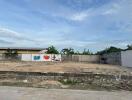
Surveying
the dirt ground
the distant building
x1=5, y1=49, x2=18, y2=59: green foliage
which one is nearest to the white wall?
the dirt ground

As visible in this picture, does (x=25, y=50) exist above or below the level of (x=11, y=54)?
above

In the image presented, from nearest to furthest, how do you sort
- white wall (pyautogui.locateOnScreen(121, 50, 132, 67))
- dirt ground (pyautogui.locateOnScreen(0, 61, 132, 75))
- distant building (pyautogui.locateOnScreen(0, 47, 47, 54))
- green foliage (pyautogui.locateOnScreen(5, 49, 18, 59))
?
dirt ground (pyautogui.locateOnScreen(0, 61, 132, 75)) < white wall (pyautogui.locateOnScreen(121, 50, 132, 67)) < green foliage (pyautogui.locateOnScreen(5, 49, 18, 59)) < distant building (pyautogui.locateOnScreen(0, 47, 47, 54))

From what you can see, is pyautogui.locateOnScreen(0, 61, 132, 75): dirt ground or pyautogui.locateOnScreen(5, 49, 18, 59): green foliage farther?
pyautogui.locateOnScreen(5, 49, 18, 59): green foliage

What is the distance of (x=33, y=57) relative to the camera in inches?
3125

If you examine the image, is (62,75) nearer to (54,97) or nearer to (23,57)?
(54,97)

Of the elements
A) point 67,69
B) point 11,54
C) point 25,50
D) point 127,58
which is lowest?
point 67,69

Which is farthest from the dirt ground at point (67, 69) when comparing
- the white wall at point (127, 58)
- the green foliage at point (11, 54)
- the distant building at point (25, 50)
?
the distant building at point (25, 50)

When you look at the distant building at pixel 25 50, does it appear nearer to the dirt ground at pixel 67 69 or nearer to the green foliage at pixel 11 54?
the green foliage at pixel 11 54

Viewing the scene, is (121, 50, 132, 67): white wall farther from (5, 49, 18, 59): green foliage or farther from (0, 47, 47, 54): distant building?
(0, 47, 47, 54): distant building

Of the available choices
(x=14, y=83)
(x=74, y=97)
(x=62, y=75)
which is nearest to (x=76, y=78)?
(x=62, y=75)

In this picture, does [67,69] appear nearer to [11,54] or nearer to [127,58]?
[127,58]

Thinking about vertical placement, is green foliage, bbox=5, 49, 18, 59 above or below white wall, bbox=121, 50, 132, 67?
above

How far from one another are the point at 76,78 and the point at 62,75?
29.6 inches

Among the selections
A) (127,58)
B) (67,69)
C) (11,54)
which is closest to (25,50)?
(11,54)
